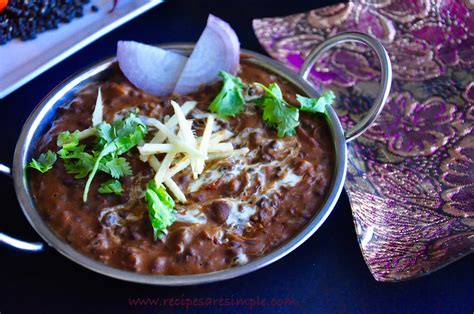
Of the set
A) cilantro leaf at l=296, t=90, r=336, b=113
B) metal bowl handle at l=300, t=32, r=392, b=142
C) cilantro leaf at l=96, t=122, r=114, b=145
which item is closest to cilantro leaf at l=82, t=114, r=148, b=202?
cilantro leaf at l=96, t=122, r=114, b=145

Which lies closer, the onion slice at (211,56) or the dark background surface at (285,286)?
the dark background surface at (285,286)

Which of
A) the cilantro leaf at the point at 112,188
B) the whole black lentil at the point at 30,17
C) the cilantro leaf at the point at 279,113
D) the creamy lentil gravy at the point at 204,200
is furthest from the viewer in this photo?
the whole black lentil at the point at 30,17

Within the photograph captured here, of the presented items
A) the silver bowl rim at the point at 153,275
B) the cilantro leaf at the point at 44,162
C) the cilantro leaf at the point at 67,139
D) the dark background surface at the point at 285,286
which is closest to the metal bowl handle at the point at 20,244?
the silver bowl rim at the point at 153,275

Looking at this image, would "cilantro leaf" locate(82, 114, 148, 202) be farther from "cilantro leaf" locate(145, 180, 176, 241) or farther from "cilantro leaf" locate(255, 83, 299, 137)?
"cilantro leaf" locate(255, 83, 299, 137)

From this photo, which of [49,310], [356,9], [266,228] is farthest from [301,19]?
[49,310]

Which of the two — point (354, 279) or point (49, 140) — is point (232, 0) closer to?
point (49, 140)

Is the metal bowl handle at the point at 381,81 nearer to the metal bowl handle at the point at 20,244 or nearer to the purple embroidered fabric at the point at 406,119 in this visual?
the purple embroidered fabric at the point at 406,119

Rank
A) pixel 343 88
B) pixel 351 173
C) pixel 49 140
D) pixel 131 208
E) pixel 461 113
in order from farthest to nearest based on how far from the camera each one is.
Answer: pixel 343 88, pixel 461 113, pixel 351 173, pixel 49 140, pixel 131 208
